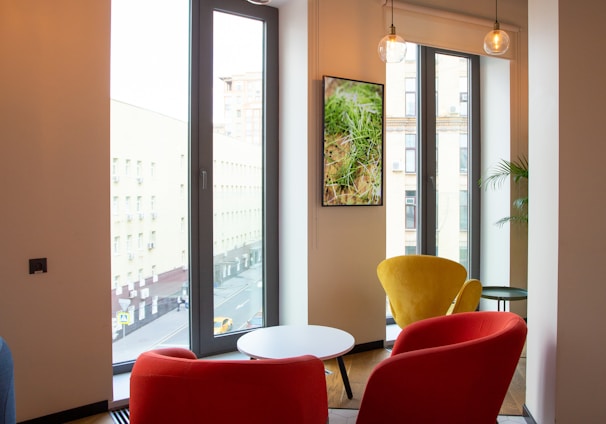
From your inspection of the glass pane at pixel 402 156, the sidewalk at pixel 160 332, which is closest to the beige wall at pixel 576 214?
the glass pane at pixel 402 156

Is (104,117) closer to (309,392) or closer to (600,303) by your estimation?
(309,392)

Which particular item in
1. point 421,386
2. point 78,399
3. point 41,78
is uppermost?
point 41,78

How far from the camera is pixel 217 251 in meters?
3.88

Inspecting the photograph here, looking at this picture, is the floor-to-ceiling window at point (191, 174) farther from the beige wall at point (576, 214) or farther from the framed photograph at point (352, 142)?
the beige wall at point (576, 214)

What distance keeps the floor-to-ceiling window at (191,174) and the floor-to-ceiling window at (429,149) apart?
1.28m

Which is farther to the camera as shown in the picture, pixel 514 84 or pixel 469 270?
pixel 469 270

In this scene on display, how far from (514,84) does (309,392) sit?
13.6 ft

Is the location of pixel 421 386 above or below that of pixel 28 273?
below

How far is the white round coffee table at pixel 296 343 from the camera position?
258 centimetres

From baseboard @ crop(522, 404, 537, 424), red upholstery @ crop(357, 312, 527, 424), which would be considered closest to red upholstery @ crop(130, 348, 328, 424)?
red upholstery @ crop(357, 312, 527, 424)

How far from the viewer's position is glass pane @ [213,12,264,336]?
12.7 feet

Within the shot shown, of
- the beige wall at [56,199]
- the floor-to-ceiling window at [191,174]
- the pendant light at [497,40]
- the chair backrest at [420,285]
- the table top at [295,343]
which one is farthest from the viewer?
the chair backrest at [420,285]

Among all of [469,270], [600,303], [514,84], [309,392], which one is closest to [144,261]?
[309,392]

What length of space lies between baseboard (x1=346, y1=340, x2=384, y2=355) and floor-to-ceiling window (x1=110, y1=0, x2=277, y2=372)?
2.44 feet
